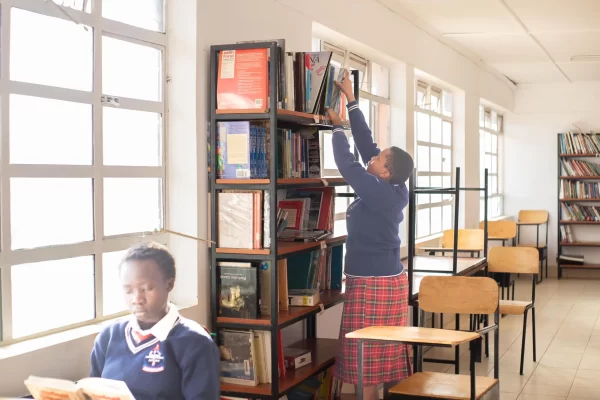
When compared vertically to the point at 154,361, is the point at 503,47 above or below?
above

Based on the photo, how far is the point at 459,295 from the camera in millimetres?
4227

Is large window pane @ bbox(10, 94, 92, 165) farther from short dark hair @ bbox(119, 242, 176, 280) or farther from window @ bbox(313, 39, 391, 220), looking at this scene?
window @ bbox(313, 39, 391, 220)

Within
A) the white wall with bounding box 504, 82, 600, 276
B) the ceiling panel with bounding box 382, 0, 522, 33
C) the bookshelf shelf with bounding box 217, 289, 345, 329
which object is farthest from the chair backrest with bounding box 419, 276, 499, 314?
the white wall with bounding box 504, 82, 600, 276

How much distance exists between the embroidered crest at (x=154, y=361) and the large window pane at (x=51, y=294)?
0.57m

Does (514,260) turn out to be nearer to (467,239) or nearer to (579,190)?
(467,239)

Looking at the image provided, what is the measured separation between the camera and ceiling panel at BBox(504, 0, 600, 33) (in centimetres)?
594

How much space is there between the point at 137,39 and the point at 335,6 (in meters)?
2.02

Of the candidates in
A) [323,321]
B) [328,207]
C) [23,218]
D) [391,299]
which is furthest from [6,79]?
[323,321]

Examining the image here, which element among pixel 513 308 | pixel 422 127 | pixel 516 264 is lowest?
pixel 513 308

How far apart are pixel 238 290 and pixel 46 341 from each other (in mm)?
952

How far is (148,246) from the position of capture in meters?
2.52

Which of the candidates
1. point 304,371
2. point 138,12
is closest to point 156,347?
point 304,371

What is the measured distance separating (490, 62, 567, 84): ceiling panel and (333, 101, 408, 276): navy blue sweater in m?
6.03

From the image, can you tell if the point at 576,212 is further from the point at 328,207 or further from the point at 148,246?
the point at 148,246
